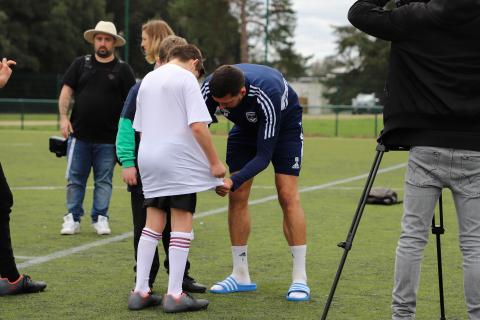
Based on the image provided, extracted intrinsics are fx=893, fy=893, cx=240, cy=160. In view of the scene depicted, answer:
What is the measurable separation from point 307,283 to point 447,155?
2433 millimetres

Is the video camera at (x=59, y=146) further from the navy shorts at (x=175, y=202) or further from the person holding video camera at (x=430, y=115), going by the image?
the person holding video camera at (x=430, y=115)

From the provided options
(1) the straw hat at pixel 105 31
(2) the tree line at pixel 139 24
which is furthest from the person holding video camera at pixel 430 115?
(2) the tree line at pixel 139 24

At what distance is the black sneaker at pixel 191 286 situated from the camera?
20.9 feet

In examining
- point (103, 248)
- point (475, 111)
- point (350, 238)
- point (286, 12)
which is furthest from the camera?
point (286, 12)

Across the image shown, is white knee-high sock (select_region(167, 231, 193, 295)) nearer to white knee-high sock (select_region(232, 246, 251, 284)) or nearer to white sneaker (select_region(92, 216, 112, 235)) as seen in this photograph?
white knee-high sock (select_region(232, 246, 251, 284))

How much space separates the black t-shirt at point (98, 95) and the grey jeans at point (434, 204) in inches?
193

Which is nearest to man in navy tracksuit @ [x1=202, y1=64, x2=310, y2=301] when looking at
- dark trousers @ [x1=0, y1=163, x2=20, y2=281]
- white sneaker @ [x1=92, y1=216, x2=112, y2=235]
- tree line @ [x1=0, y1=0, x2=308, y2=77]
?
dark trousers @ [x1=0, y1=163, x2=20, y2=281]

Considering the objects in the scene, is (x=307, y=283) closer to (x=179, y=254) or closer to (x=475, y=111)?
(x=179, y=254)

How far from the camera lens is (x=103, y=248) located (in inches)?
320

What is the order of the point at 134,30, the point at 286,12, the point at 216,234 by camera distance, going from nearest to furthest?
the point at 216,234, the point at 134,30, the point at 286,12

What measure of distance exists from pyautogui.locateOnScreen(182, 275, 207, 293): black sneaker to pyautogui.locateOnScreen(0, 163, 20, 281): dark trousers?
3.84 feet

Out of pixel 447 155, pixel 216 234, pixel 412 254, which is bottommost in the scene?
pixel 216 234

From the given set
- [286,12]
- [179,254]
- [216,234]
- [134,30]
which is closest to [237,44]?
[286,12]

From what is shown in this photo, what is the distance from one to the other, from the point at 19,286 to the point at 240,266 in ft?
5.11
